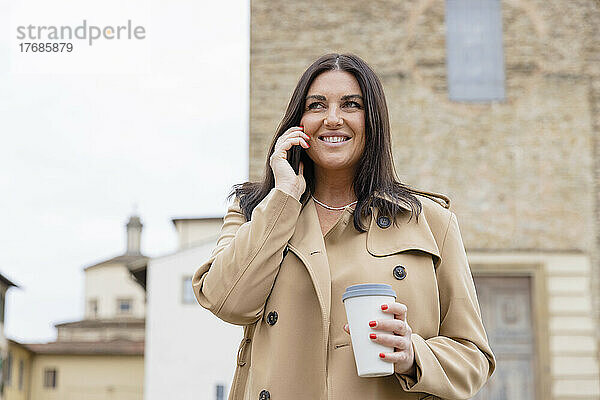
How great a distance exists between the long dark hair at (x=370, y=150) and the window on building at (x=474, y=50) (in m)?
10.0

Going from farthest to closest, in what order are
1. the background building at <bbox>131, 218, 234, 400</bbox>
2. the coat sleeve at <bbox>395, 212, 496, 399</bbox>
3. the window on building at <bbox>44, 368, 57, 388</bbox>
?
the window on building at <bbox>44, 368, 57, 388</bbox>
the background building at <bbox>131, 218, 234, 400</bbox>
the coat sleeve at <bbox>395, 212, 496, 399</bbox>

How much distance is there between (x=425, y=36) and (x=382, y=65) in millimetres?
727

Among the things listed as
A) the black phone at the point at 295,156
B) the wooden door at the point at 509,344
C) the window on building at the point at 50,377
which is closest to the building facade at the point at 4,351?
the window on building at the point at 50,377

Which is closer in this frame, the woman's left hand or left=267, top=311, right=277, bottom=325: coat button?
the woman's left hand

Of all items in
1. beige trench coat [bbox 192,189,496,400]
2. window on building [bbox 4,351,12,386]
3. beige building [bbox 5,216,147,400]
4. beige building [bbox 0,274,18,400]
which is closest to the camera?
beige trench coat [bbox 192,189,496,400]

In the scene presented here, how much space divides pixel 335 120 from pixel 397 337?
0.73 m

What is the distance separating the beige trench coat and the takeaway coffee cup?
201mm

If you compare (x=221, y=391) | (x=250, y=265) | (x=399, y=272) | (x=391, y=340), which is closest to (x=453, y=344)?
(x=399, y=272)

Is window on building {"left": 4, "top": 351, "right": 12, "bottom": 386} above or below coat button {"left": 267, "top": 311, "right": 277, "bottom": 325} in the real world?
above

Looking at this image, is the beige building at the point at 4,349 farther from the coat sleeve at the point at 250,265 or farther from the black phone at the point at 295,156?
the coat sleeve at the point at 250,265

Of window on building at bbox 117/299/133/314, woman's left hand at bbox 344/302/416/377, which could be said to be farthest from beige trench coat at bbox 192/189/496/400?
window on building at bbox 117/299/133/314

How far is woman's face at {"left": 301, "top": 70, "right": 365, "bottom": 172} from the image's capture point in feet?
9.07

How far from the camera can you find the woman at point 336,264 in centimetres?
255

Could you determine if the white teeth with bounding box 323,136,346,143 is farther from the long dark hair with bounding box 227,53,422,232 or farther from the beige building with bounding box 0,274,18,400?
the beige building with bounding box 0,274,18,400
